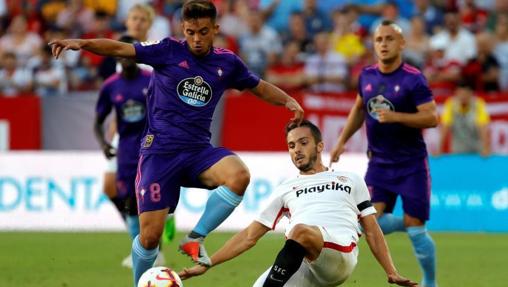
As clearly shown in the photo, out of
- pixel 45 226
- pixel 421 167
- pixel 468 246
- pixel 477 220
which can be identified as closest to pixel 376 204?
pixel 421 167

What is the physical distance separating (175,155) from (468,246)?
7259mm

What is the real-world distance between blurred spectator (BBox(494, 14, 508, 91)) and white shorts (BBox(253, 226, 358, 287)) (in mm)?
12326

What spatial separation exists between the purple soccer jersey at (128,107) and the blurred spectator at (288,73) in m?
7.25

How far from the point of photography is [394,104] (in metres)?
10.8

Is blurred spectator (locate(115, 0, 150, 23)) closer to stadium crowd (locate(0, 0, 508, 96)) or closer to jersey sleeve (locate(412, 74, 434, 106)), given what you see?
stadium crowd (locate(0, 0, 508, 96))

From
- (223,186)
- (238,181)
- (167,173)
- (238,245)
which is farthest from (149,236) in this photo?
(238,245)

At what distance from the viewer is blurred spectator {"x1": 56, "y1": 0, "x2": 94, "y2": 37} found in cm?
2217

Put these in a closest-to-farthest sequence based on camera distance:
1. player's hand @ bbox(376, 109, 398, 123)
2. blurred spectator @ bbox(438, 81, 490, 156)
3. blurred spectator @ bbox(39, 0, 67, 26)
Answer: player's hand @ bbox(376, 109, 398, 123) < blurred spectator @ bbox(438, 81, 490, 156) < blurred spectator @ bbox(39, 0, 67, 26)

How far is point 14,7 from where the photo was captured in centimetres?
2272

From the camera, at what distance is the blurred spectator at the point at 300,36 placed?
2114cm

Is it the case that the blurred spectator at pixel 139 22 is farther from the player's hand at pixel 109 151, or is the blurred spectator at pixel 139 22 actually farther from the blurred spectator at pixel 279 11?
the blurred spectator at pixel 279 11

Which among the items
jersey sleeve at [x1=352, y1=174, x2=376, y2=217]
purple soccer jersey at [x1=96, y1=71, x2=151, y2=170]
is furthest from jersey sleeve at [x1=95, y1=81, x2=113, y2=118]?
jersey sleeve at [x1=352, y1=174, x2=376, y2=217]

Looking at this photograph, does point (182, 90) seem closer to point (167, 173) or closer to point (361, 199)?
point (167, 173)

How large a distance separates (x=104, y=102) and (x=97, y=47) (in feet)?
15.4
